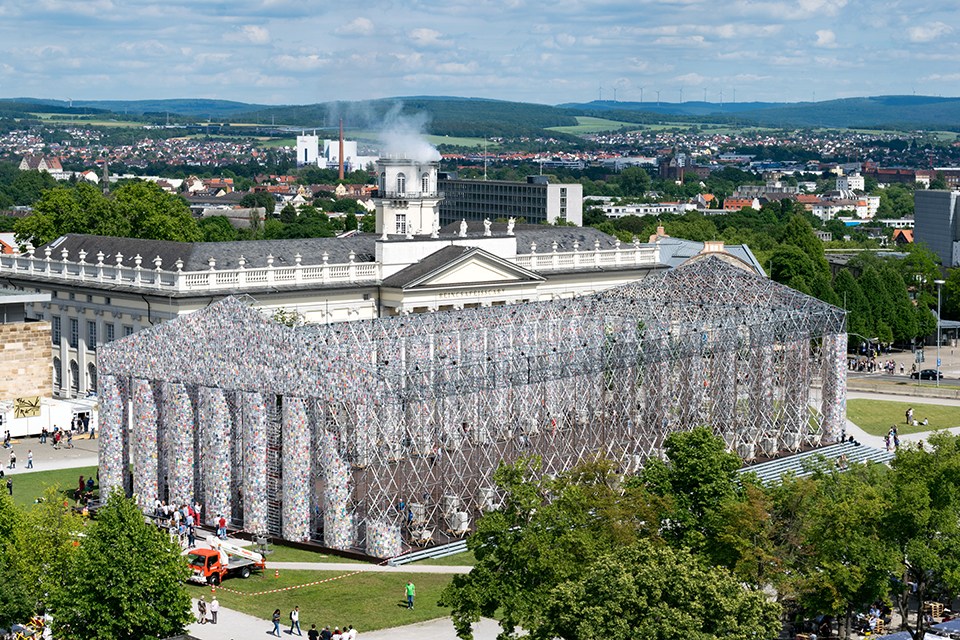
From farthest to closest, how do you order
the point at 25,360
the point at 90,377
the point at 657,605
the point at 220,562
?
the point at 90,377, the point at 25,360, the point at 220,562, the point at 657,605

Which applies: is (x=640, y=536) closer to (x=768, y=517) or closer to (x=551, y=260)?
(x=768, y=517)

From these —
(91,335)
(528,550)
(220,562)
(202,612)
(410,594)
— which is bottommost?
(202,612)

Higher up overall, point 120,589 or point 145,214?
point 145,214

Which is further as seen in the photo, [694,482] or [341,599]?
[341,599]

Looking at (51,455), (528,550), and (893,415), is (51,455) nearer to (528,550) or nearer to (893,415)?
(528,550)

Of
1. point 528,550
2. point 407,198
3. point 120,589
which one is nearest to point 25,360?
point 407,198

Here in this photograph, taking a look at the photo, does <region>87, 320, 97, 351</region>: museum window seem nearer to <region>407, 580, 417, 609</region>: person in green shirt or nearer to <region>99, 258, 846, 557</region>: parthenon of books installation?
<region>99, 258, 846, 557</region>: parthenon of books installation
